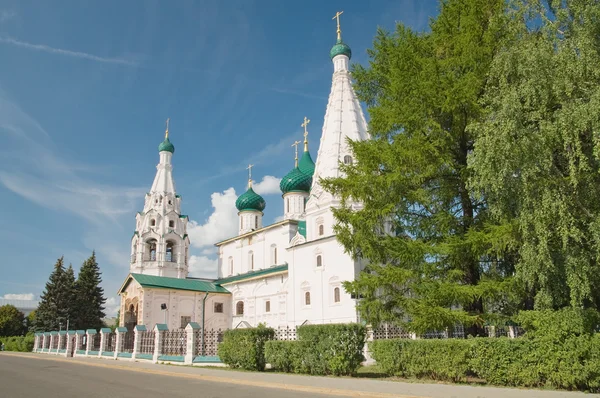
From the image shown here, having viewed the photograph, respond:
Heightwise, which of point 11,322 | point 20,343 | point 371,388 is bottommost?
point 20,343

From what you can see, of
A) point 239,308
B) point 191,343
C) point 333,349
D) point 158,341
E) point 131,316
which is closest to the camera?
point 333,349

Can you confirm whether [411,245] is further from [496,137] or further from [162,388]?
[162,388]

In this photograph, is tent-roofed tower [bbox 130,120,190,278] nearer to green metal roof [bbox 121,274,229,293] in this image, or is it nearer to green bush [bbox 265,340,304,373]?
green metal roof [bbox 121,274,229,293]

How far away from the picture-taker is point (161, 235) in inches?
1572

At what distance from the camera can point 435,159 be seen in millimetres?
12930

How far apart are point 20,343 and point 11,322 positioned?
18.2 m

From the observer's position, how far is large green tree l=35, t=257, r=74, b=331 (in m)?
40.6

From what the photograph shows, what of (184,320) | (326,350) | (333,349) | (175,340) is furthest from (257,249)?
(333,349)

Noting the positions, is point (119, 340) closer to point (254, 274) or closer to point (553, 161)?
point (254, 274)

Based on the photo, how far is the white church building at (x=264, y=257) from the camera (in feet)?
83.5

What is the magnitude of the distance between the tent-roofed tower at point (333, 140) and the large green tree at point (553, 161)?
14.1 metres

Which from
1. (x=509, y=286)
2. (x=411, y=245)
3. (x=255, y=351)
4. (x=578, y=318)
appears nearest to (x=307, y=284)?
(x=255, y=351)

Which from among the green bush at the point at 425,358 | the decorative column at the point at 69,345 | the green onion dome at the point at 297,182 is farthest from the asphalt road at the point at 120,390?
the green onion dome at the point at 297,182

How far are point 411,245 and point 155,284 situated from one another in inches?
957
